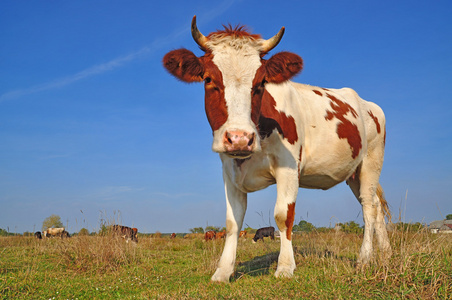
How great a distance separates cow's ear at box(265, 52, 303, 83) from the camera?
546 centimetres

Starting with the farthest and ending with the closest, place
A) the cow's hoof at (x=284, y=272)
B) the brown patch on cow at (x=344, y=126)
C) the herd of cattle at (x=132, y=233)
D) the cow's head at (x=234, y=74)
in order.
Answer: the herd of cattle at (x=132, y=233)
the brown patch on cow at (x=344, y=126)
the cow's hoof at (x=284, y=272)
the cow's head at (x=234, y=74)

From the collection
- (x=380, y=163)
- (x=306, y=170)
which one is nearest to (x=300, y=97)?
(x=306, y=170)

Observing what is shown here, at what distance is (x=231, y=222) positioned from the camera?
5980 millimetres

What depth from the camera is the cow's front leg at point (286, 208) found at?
217 inches

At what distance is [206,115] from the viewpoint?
211 inches

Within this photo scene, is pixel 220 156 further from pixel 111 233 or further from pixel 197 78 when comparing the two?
pixel 111 233

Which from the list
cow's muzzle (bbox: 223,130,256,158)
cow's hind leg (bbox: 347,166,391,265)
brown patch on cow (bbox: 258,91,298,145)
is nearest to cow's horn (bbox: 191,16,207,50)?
brown patch on cow (bbox: 258,91,298,145)

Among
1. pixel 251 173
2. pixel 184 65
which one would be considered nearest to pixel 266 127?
pixel 251 173

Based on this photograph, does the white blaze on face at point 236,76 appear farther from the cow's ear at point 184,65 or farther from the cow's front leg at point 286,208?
the cow's front leg at point 286,208

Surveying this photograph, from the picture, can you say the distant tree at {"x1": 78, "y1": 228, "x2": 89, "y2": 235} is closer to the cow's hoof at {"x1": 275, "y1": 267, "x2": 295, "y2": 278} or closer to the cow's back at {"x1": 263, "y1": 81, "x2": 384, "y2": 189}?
the cow's back at {"x1": 263, "y1": 81, "x2": 384, "y2": 189}

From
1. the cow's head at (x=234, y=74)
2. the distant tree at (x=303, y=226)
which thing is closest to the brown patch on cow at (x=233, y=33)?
the cow's head at (x=234, y=74)

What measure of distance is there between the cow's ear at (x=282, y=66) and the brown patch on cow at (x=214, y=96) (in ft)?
2.63

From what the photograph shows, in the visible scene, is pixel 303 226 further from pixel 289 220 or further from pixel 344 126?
pixel 289 220

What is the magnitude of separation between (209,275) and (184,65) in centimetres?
354
